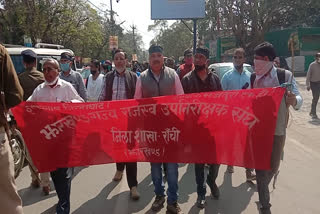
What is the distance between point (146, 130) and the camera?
11.6 feet

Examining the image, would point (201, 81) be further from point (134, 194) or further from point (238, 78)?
point (134, 194)

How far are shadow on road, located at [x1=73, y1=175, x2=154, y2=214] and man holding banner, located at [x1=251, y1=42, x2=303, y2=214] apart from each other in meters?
1.45

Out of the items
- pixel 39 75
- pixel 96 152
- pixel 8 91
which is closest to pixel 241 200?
pixel 96 152

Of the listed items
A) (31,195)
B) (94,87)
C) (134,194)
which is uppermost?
(94,87)

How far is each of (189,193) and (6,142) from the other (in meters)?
2.52

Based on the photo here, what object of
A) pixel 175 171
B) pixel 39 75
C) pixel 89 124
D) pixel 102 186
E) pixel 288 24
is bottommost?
pixel 102 186

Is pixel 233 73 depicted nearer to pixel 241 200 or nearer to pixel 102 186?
pixel 241 200

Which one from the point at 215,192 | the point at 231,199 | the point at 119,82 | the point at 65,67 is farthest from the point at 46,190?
the point at 231,199

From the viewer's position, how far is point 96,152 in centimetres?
359

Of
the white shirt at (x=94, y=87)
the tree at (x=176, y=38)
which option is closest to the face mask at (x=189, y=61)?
the white shirt at (x=94, y=87)

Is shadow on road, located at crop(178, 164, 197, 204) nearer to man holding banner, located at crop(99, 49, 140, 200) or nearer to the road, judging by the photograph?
the road

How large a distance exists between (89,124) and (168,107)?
2.96ft

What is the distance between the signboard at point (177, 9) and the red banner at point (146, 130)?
13.0m

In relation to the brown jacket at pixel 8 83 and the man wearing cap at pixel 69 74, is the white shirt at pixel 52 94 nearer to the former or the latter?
the brown jacket at pixel 8 83
